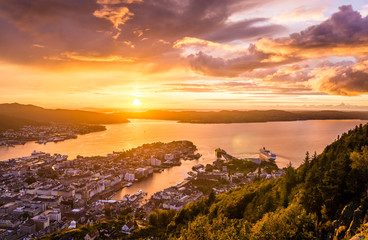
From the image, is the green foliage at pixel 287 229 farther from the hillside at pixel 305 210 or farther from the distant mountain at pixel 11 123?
the distant mountain at pixel 11 123

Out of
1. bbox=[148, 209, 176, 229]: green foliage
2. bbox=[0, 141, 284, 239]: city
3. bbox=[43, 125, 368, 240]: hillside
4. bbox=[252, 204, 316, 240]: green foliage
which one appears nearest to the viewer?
bbox=[252, 204, 316, 240]: green foliage

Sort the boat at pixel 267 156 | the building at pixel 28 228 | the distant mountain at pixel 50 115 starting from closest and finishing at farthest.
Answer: the building at pixel 28 228 < the boat at pixel 267 156 < the distant mountain at pixel 50 115

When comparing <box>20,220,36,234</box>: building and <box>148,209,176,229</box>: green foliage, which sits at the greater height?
<box>148,209,176,229</box>: green foliage

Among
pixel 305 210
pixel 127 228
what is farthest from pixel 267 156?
pixel 305 210

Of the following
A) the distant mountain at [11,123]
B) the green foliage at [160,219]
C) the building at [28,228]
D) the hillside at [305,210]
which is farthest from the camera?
the distant mountain at [11,123]

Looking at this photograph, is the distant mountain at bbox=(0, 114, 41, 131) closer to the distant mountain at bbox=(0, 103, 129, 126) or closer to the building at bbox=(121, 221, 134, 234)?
the distant mountain at bbox=(0, 103, 129, 126)

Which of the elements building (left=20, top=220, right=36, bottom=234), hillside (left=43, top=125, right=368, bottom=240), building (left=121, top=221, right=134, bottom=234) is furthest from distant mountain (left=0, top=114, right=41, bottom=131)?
hillside (left=43, top=125, right=368, bottom=240)

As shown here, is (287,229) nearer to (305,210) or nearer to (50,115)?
(305,210)

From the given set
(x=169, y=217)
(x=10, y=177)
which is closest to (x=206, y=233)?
(x=169, y=217)

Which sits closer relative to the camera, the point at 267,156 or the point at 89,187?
the point at 89,187

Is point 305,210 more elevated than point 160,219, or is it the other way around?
point 305,210

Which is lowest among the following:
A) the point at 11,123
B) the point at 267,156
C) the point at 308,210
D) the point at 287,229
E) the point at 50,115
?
the point at 267,156

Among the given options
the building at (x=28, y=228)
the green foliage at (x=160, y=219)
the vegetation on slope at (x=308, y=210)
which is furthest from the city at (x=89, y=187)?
the vegetation on slope at (x=308, y=210)
